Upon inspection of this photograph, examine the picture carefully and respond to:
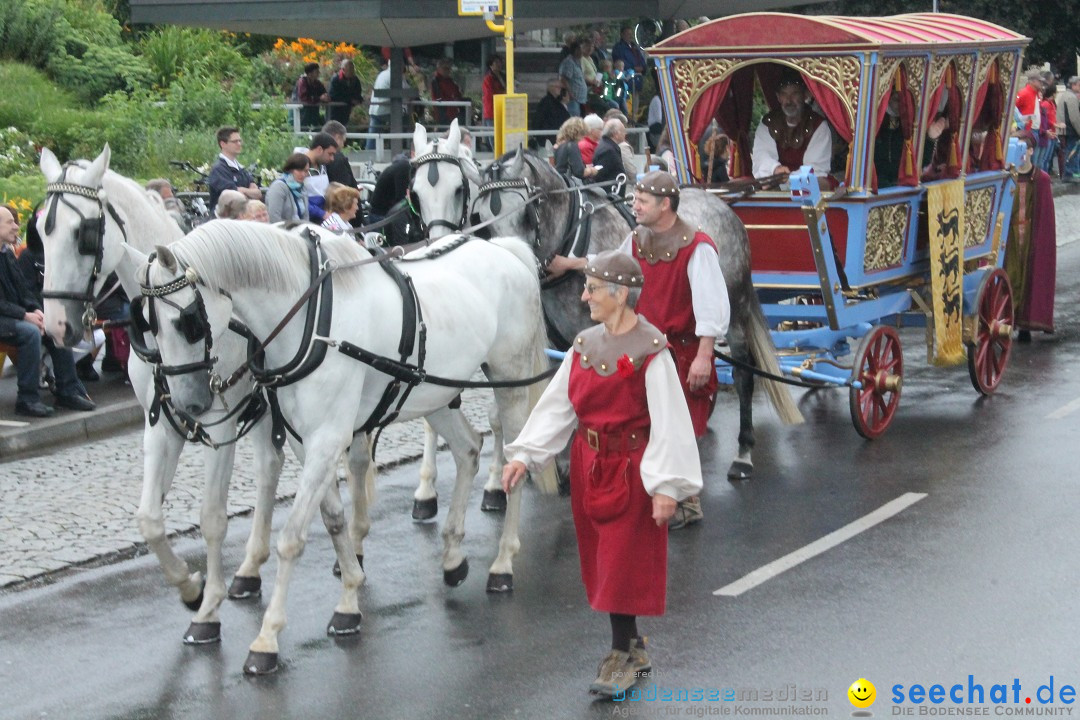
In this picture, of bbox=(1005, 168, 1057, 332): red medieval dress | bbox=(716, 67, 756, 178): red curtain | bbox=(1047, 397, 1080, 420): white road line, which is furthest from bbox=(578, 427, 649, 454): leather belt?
bbox=(1005, 168, 1057, 332): red medieval dress

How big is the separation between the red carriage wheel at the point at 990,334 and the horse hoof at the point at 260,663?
6.68m

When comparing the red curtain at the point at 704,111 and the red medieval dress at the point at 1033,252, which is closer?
the red curtain at the point at 704,111

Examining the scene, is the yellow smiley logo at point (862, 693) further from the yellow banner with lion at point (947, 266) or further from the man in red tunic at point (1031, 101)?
the man in red tunic at point (1031, 101)

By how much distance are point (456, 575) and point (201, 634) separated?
4.39ft

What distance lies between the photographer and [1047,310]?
13.2m

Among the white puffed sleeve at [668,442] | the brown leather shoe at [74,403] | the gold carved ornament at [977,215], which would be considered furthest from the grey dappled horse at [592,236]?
the brown leather shoe at [74,403]

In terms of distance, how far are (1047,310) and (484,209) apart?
652 centimetres

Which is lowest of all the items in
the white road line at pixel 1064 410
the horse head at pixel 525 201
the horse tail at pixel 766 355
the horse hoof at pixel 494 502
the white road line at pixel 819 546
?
the horse hoof at pixel 494 502

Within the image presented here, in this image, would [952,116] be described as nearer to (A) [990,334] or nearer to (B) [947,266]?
(B) [947,266]

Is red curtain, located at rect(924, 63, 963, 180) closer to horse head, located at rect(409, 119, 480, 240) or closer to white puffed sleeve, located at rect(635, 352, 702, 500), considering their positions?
horse head, located at rect(409, 119, 480, 240)

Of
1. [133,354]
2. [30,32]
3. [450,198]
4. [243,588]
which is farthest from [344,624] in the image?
[30,32]

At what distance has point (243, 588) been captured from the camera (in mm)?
7172

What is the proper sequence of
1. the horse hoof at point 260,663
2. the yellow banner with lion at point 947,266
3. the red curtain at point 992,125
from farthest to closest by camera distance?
the red curtain at point 992,125 → the yellow banner with lion at point 947,266 → the horse hoof at point 260,663

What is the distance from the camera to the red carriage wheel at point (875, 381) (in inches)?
387
